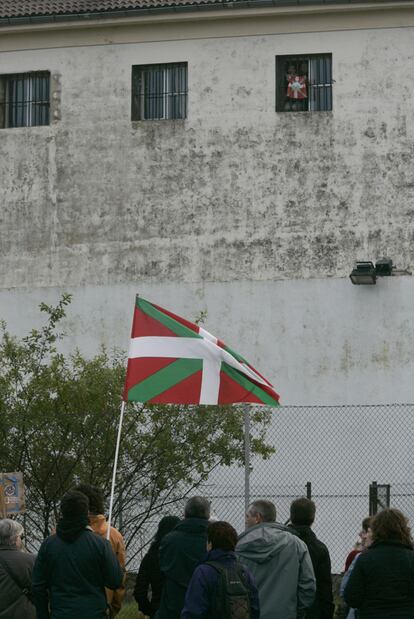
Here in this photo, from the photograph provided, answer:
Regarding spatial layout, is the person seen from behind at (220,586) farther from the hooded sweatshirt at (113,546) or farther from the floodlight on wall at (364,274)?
the floodlight on wall at (364,274)

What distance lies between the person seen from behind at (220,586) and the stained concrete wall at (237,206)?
15.7 m

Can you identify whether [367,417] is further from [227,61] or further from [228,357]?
[228,357]

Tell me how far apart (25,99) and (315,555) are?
1778cm

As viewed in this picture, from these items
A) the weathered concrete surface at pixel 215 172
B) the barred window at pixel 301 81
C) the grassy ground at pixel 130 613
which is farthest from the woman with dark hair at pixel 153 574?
the barred window at pixel 301 81

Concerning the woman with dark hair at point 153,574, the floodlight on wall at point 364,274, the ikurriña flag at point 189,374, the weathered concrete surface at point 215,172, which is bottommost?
the woman with dark hair at point 153,574

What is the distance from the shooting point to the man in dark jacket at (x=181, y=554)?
1085 cm

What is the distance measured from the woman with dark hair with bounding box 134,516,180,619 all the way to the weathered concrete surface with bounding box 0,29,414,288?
14.0 meters

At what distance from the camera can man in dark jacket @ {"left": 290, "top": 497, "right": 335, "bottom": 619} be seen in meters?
11.4

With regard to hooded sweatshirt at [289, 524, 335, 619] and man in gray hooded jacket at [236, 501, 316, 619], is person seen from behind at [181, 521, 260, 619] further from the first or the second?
hooded sweatshirt at [289, 524, 335, 619]

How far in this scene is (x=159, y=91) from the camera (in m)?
26.6

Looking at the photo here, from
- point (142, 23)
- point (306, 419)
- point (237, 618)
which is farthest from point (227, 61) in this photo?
point (237, 618)

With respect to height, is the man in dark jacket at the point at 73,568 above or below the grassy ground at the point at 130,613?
above

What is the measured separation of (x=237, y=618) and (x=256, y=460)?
46.5ft

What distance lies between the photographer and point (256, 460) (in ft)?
76.8
